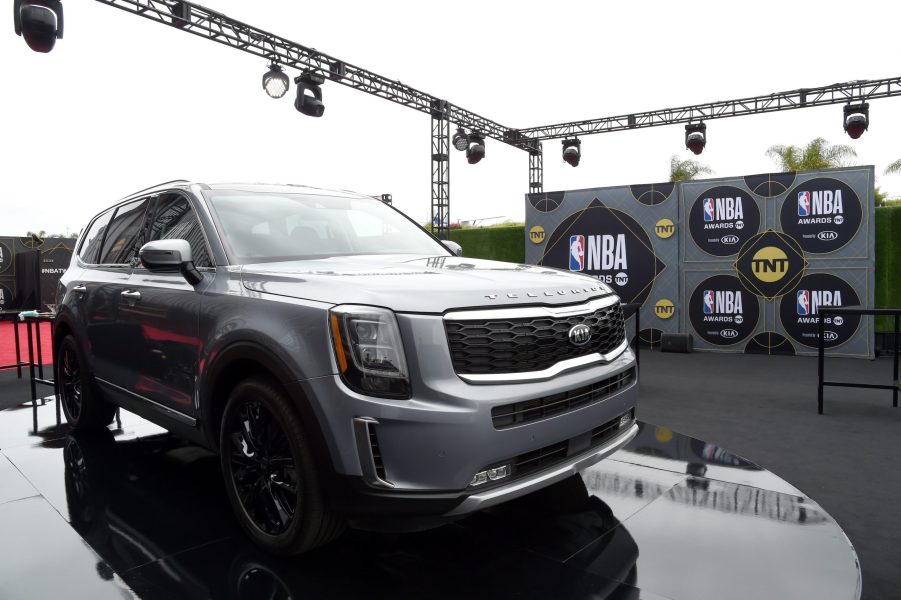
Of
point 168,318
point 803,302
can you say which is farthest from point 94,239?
point 803,302

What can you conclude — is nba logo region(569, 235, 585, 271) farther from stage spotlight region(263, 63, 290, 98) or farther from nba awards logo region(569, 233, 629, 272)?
stage spotlight region(263, 63, 290, 98)

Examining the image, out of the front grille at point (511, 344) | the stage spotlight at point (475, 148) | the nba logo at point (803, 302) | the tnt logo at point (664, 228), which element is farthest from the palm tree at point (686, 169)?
A: the front grille at point (511, 344)

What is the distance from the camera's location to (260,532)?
2.40 meters

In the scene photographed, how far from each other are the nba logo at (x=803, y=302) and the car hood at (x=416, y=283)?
297 inches

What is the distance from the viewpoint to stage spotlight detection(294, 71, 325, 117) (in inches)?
434

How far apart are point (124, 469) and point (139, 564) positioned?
1344 millimetres

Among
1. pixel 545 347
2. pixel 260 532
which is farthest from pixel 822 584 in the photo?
pixel 260 532

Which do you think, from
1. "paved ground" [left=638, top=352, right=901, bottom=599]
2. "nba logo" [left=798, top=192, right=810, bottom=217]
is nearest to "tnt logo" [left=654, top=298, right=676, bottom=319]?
"paved ground" [left=638, top=352, right=901, bottom=599]

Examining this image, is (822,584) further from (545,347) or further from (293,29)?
(293,29)

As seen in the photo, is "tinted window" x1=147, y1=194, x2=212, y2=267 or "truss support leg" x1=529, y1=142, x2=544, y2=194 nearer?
"tinted window" x1=147, y1=194, x2=212, y2=267

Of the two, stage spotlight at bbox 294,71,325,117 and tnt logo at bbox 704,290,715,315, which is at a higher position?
stage spotlight at bbox 294,71,325,117

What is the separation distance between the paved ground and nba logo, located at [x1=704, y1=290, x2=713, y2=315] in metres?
1.30

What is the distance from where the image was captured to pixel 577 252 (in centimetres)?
1044

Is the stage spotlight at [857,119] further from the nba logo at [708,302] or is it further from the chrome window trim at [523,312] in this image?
the chrome window trim at [523,312]
